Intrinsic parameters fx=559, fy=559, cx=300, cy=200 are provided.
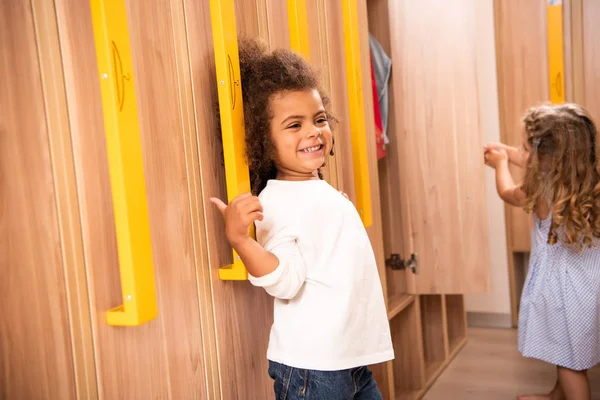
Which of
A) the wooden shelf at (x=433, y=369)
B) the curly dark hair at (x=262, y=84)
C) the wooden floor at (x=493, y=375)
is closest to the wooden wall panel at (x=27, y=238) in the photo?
the curly dark hair at (x=262, y=84)

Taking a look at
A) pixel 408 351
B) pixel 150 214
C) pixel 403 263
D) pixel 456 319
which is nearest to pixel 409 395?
pixel 408 351

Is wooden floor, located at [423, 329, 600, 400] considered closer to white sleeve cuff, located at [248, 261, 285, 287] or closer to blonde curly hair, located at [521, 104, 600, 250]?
blonde curly hair, located at [521, 104, 600, 250]

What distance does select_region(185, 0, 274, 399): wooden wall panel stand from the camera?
3.33 ft

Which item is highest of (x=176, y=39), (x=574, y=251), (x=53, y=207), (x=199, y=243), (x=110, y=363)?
(x=176, y=39)

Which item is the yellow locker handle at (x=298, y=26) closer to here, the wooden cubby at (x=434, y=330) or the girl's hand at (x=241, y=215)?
the girl's hand at (x=241, y=215)

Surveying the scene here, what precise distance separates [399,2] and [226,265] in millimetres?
1420

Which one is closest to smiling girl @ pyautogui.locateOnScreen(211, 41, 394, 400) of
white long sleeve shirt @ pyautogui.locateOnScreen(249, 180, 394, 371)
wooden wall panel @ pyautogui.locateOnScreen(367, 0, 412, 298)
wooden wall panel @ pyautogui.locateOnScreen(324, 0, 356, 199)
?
white long sleeve shirt @ pyautogui.locateOnScreen(249, 180, 394, 371)

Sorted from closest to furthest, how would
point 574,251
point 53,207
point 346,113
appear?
1. point 53,207
2. point 346,113
3. point 574,251

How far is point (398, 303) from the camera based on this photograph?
2170 millimetres

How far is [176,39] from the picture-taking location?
0.96 metres

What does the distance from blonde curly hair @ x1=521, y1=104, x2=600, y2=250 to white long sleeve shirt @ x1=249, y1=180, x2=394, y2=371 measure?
1.10 m

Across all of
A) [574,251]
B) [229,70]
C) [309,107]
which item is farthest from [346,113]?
[574,251]

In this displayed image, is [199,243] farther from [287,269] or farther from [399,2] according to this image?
[399,2]

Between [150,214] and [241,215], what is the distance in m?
0.15
